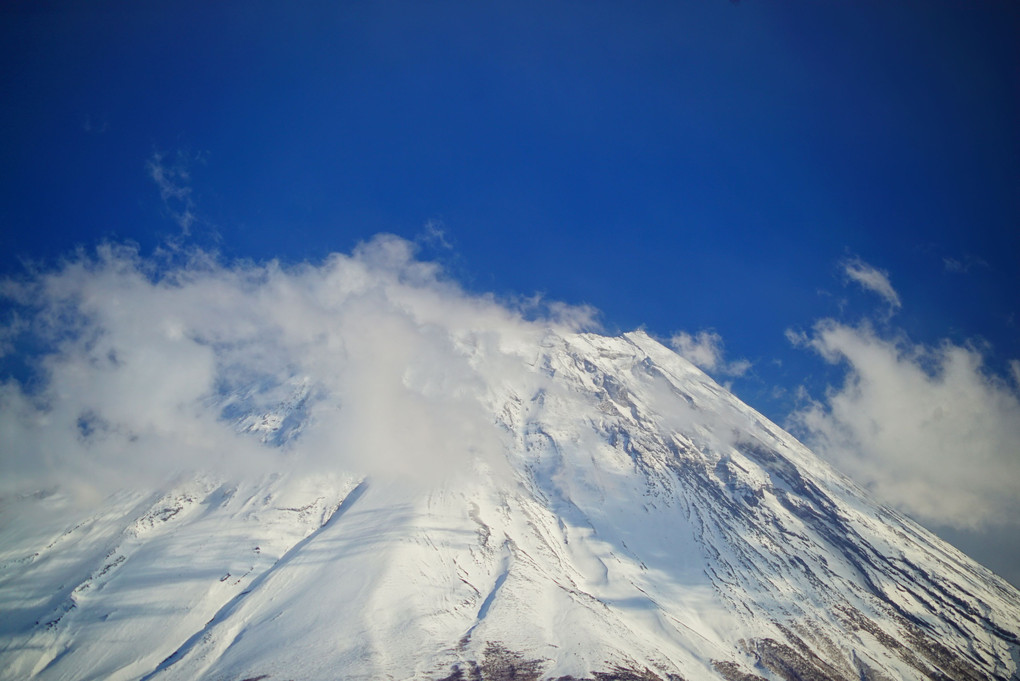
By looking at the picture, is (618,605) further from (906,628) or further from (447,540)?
(906,628)

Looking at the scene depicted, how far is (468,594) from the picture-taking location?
13562cm

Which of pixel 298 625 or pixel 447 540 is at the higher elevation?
pixel 447 540

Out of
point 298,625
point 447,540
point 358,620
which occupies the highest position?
point 447,540

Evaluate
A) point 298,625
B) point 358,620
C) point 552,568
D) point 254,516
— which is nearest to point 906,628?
point 552,568

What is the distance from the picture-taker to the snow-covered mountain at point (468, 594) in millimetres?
109688

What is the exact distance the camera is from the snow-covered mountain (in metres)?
110

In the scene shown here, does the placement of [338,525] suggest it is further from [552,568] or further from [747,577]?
[747,577]

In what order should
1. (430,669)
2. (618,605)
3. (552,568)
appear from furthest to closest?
(552,568) → (618,605) → (430,669)

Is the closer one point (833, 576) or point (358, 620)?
point (358, 620)

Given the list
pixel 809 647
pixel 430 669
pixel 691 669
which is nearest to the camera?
pixel 430 669

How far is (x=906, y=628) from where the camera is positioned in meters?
146

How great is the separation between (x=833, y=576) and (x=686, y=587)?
179 ft

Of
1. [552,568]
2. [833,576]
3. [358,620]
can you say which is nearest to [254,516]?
[358,620]

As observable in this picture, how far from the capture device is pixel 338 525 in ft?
568
